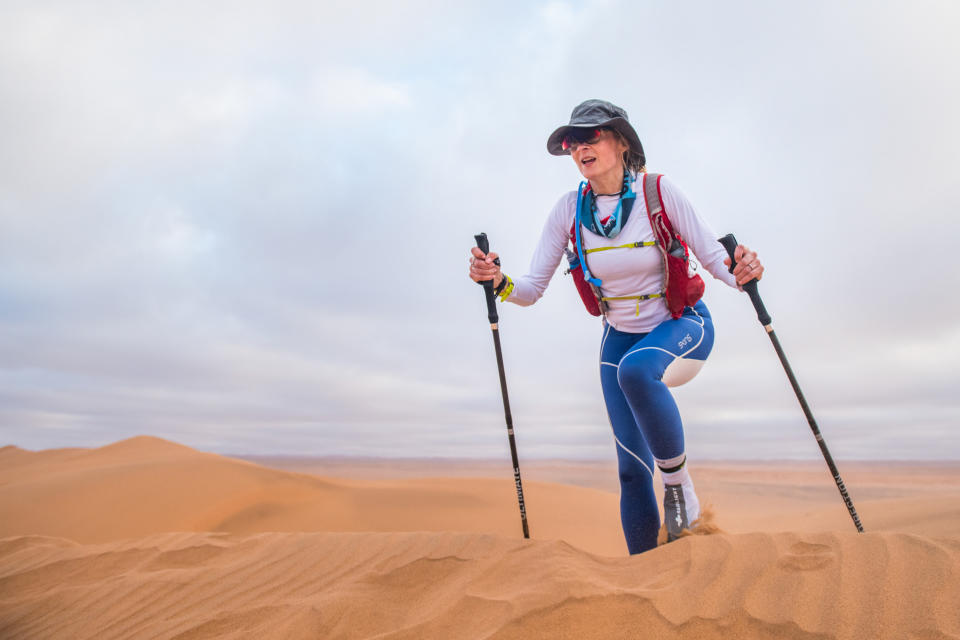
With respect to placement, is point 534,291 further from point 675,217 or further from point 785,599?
point 785,599

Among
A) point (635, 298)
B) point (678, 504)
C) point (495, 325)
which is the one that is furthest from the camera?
point (495, 325)

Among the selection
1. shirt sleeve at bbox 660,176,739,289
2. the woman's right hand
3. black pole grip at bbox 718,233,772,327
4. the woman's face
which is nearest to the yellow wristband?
the woman's right hand

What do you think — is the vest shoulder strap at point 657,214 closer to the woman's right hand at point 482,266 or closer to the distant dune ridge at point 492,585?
the woman's right hand at point 482,266

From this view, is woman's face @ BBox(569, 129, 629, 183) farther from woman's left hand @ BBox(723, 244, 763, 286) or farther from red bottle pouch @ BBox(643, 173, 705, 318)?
woman's left hand @ BBox(723, 244, 763, 286)

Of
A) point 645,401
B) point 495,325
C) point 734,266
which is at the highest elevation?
point 734,266

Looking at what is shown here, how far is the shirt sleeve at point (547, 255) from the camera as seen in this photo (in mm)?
4082

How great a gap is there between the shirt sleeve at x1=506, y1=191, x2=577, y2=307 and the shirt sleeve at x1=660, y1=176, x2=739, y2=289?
73 cm

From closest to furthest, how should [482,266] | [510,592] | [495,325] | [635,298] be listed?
[510,592]
[635,298]
[482,266]
[495,325]

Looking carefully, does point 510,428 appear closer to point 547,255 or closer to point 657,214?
point 547,255

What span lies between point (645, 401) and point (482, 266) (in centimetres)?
147

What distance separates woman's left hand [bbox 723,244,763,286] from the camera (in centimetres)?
342

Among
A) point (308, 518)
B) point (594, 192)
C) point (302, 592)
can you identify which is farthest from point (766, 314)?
point (308, 518)

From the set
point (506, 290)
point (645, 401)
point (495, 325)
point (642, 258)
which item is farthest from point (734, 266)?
point (495, 325)

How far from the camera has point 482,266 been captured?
3826 mm
